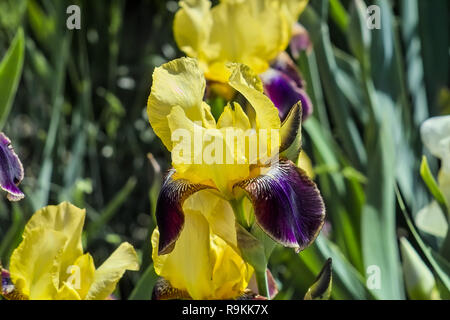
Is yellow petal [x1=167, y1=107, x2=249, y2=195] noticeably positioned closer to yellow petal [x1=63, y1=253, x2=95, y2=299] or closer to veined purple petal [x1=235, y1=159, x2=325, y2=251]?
veined purple petal [x1=235, y1=159, x2=325, y2=251]

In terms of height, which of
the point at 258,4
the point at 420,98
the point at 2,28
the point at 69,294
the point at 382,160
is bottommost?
the point at 69,294

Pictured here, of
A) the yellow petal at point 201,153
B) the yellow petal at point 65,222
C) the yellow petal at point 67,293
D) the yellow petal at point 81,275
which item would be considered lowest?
the yellow petal at point 67,293

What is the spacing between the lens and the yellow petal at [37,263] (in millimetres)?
788

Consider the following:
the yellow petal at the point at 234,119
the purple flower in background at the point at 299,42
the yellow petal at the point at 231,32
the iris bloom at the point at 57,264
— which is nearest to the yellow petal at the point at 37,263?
the iris bloom at the point at 57,264

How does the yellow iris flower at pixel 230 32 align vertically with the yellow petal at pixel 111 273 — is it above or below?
above

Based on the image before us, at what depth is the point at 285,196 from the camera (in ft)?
2.21

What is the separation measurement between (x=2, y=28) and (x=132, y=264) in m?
1.12

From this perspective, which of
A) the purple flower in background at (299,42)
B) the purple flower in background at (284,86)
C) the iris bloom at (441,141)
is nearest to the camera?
the iris bloom at (441,141)

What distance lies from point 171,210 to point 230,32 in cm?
49

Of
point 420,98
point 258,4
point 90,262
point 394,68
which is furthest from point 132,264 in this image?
point 420,98

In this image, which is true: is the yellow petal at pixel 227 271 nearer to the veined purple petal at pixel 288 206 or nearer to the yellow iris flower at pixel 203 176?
the yellow iris flower at pixel 203 176

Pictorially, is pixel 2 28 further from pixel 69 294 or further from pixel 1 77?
pixel 69 294

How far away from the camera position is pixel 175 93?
0.71 m

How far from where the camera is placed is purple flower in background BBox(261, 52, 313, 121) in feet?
3.85
